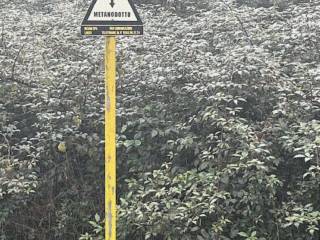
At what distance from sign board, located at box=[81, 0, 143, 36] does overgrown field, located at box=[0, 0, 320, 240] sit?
1423 millimetres

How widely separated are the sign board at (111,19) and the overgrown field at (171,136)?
1423 mm

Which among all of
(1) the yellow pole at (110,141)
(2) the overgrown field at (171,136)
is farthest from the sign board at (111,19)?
(2) the overgrown field at (171,136)

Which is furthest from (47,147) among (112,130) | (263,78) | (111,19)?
(263,78)

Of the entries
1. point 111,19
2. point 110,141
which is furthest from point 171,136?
point 111,19

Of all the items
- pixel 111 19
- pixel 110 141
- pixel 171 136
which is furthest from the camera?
pixel 171 136

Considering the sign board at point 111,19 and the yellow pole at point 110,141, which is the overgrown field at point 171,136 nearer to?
the yellow pole at point 110,141

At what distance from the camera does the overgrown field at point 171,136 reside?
413 cm

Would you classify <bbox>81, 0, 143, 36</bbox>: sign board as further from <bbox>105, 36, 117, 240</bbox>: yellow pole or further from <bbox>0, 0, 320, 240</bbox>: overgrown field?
<bbox>0, 0, 320, 240</bbox>: overgrown field

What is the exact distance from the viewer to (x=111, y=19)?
340cm

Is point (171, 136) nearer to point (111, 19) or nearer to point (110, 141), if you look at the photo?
point (110, 141)

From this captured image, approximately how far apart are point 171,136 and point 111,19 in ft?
5.84

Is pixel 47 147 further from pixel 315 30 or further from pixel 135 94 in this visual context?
pixel 315 30

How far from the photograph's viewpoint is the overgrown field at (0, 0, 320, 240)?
413cm

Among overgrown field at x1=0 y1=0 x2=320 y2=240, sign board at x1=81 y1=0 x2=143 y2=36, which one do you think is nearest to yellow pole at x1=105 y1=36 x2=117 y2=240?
sign board at x1=81 y1=0 x2=143 y2=36
